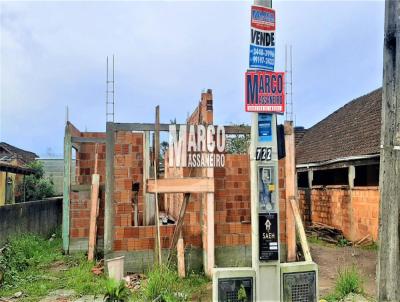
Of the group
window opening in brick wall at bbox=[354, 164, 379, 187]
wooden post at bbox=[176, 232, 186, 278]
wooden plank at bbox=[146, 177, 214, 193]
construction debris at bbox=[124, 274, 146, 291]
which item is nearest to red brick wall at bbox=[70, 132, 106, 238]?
construction debris at bbox=[124, 274, 146, 291]

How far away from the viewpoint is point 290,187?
805 centimetres

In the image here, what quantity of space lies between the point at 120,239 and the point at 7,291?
2056 millimetres

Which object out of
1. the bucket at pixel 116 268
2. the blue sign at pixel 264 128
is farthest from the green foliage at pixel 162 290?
the blue sign at pixel 264 128

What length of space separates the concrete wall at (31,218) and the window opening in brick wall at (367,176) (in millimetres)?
10833

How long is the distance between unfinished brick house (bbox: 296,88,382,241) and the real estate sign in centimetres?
872

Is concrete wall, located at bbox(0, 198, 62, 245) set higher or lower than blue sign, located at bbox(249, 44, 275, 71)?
lower

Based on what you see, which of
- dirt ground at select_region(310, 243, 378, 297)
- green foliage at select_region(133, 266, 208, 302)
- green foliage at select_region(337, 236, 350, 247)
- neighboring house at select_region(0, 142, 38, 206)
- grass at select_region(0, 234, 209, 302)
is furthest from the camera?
neighboring house at select_region(0, 142, 38, 206)

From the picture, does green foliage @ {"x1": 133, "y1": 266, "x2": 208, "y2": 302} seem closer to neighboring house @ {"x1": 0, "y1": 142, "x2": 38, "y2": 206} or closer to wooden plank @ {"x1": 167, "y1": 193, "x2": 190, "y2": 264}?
wooden plank @ {"x1": 167, "y1": 193, "x2": 190, "y2": 264}

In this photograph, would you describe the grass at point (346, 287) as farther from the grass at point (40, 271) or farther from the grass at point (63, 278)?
the grass at point (40, 271)

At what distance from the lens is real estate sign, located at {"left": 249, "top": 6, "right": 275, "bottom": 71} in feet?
13.7

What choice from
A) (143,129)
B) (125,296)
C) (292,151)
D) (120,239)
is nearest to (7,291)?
(120,239)

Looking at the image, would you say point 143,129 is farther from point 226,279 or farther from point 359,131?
point 359,131

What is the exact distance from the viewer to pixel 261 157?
4246 millimetres

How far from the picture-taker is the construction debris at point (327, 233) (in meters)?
13.2
